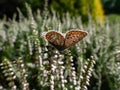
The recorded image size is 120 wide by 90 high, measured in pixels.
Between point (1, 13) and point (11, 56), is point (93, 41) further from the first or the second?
point (1, 13)

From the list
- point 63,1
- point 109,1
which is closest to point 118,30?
point 63,1

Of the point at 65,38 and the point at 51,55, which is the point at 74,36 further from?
the point at 51,55

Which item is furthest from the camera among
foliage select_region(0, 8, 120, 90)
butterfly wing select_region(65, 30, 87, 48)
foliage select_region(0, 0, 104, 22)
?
foliage select_region(0, 0, 104, 22)

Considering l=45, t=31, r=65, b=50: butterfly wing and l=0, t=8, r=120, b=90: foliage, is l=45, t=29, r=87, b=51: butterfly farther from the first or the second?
l=0, t=8, r=120, b=90: foliage

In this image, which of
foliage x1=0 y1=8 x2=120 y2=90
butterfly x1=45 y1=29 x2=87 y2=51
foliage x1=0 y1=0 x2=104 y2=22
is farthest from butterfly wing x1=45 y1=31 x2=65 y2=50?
foliage x1=0 y1=0 x2=104 y2=22


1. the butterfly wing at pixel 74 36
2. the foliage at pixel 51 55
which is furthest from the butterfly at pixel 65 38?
the foliage at pixel 51 55

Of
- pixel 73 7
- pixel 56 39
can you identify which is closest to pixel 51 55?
pixel 56 39

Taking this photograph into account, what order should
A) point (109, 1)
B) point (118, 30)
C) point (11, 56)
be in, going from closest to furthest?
point (11, 56)
point (118, 30)
point (109, 1)
